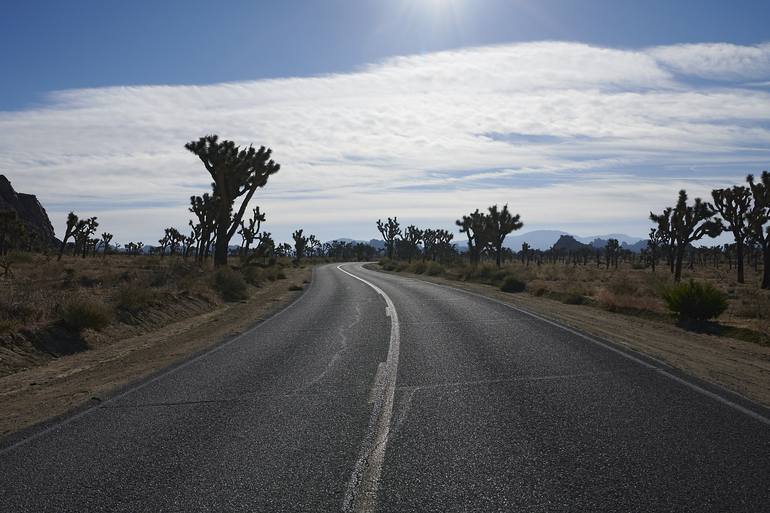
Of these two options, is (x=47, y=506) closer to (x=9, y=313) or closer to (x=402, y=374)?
(x=402, y=374)

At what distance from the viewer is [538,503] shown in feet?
13.4

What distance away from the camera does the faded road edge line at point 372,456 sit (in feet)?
13.7

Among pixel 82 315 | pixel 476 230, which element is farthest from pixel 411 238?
pixel 82 315

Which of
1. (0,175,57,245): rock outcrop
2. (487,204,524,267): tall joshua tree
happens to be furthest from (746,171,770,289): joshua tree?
(0,175,57,245): rock outcrop

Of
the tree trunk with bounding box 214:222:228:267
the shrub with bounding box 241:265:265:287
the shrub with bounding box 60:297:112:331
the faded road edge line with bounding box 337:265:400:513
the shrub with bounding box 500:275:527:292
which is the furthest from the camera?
the tree trunk with bounding box 214:222:228:267

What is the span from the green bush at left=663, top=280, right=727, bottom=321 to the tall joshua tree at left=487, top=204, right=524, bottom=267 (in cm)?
3703

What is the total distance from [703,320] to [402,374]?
35.7 feet

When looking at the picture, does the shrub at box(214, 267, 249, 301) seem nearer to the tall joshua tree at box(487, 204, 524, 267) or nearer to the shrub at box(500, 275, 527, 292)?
the shrub at box(500, 275, 527, 292)

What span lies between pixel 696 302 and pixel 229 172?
2469cm

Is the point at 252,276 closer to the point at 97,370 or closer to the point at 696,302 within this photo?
the point at 696,302

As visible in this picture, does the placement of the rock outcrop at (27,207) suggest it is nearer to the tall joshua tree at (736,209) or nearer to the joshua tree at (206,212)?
the joshua tree at (206,212)

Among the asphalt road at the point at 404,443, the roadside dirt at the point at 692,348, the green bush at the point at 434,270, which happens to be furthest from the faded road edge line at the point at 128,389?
the green bush at the point at 434,270

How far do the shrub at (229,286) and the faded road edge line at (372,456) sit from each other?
57.0ft

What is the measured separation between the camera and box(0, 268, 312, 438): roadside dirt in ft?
24.0
